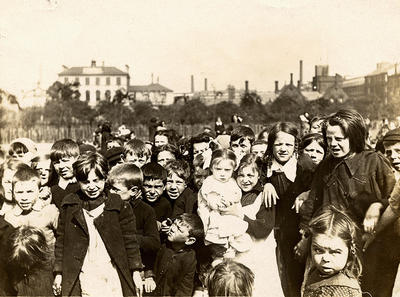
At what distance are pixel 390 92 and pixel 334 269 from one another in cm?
439

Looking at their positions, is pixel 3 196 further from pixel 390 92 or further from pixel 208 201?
pixel 390 92

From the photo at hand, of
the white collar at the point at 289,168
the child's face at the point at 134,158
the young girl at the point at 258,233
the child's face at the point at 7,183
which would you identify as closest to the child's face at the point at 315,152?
the white collar at the point at 289,168

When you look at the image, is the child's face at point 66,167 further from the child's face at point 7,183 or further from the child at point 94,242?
the child at point 94,242

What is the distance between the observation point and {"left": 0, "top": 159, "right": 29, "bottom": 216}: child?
3787 mm

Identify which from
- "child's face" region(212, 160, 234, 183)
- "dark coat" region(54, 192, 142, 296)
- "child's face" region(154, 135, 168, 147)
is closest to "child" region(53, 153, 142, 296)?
"dark coat" region(54, 192, 142, 296)

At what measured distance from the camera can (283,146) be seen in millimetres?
3777

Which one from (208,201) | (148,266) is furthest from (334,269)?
(148,266)

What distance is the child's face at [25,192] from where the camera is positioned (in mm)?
3506

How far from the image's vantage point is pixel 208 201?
3.71 m

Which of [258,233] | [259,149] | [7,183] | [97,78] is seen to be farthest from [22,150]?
[97,78]

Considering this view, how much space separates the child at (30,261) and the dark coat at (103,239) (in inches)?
7.8

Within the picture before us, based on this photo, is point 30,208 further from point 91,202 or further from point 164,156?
point 164,156

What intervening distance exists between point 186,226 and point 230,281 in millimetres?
615

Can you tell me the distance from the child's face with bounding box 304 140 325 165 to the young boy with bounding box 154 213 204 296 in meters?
1.03
